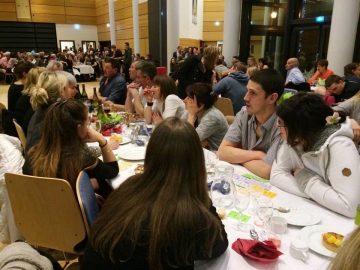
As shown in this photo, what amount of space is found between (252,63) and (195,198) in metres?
7.80

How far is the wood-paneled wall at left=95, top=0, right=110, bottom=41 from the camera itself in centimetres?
1886

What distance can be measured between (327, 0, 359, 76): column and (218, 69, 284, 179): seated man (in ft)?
16.2

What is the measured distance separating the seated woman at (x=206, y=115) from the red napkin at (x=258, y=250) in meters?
1.47

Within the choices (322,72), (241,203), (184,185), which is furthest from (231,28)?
(184,185)

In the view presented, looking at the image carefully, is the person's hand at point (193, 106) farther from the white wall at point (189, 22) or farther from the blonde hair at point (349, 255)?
the white wall at point (189, 22)

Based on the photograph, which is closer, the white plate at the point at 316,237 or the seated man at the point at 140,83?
the white plate at the point at 316,237

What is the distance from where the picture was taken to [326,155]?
1506 mm

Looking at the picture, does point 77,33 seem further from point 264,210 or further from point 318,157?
point 264,210

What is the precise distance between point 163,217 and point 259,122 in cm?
147

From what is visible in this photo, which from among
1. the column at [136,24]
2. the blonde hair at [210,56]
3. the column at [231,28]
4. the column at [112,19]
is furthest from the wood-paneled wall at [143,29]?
the blonde hair at [210,56]

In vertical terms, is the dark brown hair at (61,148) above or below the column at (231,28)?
below

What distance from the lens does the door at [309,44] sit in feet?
25.4

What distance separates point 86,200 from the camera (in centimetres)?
150

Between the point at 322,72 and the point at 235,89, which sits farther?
the point at 322,72
